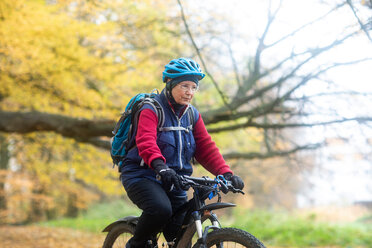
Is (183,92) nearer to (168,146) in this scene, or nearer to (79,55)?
(168,146)

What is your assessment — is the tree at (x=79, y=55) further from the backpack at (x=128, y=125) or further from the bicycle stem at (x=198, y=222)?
the bicycle stem at (x=198, y=222)

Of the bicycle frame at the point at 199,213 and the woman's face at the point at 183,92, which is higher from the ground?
the woman's face at the point at 183,92

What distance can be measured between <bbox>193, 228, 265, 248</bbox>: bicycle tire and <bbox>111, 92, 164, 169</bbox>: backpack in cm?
89

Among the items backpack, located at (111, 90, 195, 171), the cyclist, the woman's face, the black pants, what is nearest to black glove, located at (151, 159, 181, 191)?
the cyclist

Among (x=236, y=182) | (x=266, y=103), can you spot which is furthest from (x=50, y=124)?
(x=236, y=182)

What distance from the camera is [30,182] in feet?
47.6

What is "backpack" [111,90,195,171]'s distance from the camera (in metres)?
2.93

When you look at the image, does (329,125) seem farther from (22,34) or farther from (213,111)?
(22,34)

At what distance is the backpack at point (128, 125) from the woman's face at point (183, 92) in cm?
15

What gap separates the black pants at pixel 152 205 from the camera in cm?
274

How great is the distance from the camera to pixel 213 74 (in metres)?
9.94

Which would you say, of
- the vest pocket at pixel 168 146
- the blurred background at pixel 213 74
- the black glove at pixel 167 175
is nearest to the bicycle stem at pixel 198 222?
the black glove at pixel 167 175

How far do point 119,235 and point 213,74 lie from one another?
6.87m

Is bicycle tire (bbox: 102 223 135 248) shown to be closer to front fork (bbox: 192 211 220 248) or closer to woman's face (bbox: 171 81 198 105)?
front fork (bbox: 192 211 220 248)
